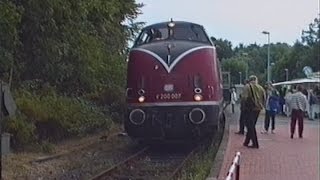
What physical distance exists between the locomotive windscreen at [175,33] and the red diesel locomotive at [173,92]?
774 mm

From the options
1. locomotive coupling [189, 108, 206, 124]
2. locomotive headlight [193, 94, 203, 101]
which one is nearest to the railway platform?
locomotive coupling [189, 108, 206, 124]

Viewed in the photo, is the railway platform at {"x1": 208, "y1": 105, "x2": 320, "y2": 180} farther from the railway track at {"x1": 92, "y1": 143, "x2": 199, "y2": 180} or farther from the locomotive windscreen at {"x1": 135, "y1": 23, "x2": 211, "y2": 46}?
the locomotive windscreen at {"x1": 135, "y1": 23, "x2": 211, "y2": 46}

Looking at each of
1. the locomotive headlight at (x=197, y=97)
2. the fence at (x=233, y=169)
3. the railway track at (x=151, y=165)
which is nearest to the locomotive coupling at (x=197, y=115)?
the locomotive headlight at (x=197, y=97)

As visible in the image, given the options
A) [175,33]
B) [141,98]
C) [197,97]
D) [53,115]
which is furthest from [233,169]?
[53,115]

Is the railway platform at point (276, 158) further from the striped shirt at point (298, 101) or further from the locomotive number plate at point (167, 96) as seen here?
the locomotive number plate at point (167, 96)

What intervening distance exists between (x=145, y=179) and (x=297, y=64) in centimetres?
8386

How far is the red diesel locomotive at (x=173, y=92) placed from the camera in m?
18.6

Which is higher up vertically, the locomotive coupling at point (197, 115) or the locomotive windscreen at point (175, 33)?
the locomotive windscreen at point (175, 33)

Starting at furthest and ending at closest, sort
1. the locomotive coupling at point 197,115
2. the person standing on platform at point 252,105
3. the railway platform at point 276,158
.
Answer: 1. the person standing on platform at point 252,105
2. the locomotive coupling at point 197,115
3. the railway platform at point 276,158

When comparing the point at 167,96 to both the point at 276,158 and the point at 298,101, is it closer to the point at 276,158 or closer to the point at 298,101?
the point at 276,158

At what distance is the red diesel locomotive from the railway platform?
40.3 inches

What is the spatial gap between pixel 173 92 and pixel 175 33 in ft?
6.87

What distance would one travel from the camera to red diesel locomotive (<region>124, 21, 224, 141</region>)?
733 inches

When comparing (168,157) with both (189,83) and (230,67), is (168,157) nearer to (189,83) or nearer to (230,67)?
(189,83)
